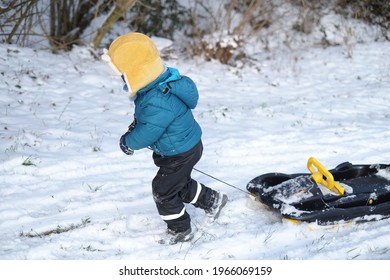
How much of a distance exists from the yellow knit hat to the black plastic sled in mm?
1493

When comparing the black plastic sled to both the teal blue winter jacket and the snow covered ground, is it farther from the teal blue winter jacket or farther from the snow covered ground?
the teal blue winter jacket

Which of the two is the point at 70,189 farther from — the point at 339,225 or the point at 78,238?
the point at 339,225

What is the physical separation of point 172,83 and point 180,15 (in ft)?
24.9

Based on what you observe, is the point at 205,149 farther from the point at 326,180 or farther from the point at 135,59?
the point at 135,59

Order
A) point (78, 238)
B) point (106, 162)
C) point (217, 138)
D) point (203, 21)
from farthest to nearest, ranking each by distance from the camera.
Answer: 1. point (203, 21)
2. point (217, 138)
3. point (106, 162)
4. point (78, 238)

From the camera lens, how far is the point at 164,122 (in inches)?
129

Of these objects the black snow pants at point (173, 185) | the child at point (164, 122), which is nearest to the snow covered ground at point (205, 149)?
the black snow pants at point (173, 185)

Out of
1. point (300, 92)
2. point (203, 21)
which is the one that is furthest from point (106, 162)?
point (203, 21)

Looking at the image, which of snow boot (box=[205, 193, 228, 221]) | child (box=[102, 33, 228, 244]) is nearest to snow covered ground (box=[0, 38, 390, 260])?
snow boot (box=[205, 193, 228, 221])

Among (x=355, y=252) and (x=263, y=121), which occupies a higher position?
(x=355, y=252)

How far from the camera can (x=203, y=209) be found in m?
3.99

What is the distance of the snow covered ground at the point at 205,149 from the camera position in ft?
11.7

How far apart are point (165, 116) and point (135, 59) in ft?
1.47

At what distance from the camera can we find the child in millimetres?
3203
